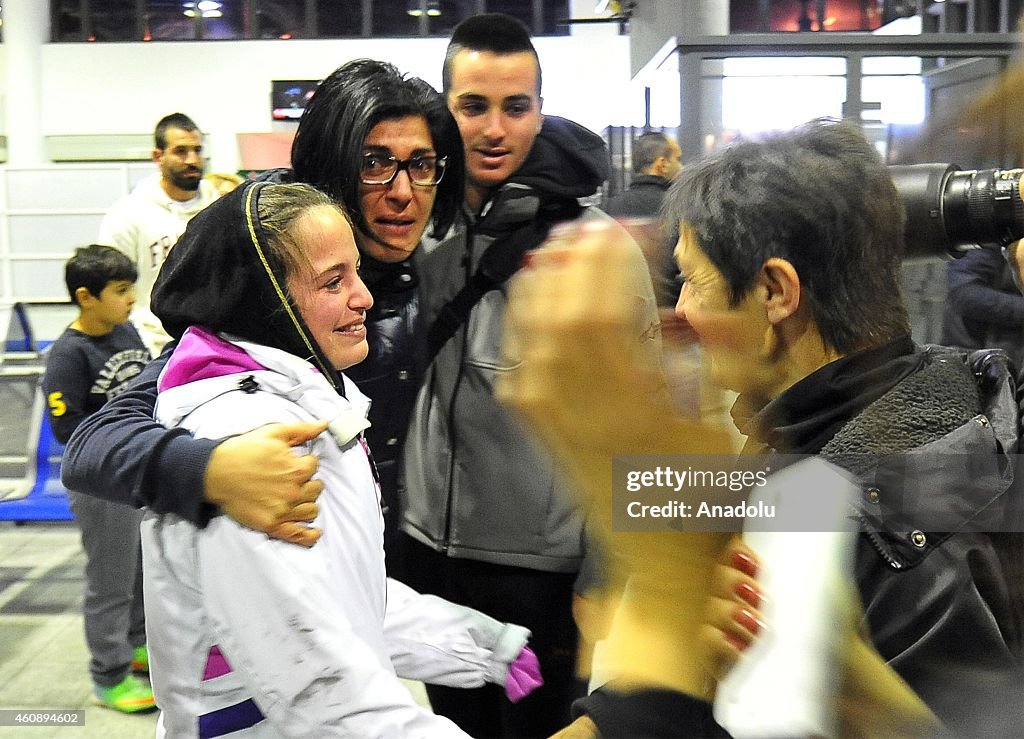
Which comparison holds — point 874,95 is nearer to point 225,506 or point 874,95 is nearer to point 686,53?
point 686,53

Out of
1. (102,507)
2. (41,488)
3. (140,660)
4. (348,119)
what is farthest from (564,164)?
(41,488)

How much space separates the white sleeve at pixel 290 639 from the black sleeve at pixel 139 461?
0.16ft

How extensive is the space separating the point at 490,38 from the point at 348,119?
0.29m

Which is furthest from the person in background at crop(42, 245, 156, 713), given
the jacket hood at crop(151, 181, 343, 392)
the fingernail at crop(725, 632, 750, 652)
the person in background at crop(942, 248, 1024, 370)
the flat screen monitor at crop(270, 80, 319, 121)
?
the flat screen monitor at crop(270, 80, 319, 121)

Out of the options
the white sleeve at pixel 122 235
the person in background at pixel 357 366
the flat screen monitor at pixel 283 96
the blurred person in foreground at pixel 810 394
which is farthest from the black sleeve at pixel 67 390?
the flat screen monitor at pixel 283 96

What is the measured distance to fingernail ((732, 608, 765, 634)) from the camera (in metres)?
0.44

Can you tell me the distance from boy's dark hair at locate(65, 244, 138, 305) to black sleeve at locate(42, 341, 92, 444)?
211 millimetres

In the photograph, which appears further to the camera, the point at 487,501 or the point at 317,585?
the point at 487,501

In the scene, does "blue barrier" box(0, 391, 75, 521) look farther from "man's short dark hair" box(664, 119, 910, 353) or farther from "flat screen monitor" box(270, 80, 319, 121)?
"flat screen monitor" box(270, 80, 319, 121)

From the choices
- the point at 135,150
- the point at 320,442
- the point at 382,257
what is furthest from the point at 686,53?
the point at 135,150

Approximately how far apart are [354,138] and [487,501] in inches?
21.3

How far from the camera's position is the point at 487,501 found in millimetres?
1490

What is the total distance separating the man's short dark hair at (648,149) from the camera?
265 cm

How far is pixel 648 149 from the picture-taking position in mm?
2797
